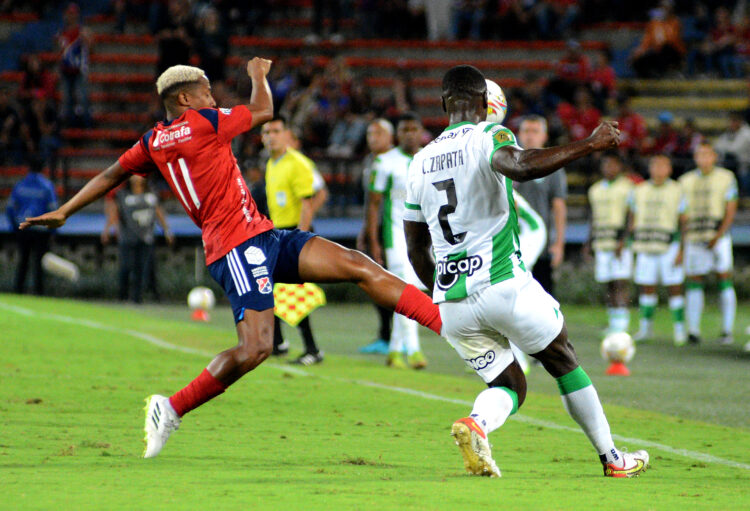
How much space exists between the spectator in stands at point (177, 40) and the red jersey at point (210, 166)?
62.9 ft

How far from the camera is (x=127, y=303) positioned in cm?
→ 2245

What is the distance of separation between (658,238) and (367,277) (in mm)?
9671

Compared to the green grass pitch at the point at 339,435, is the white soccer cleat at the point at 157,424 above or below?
above

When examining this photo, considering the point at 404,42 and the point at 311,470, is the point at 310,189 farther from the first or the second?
the point at 404,42

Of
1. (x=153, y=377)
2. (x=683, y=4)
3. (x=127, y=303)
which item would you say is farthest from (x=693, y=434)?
(x=683, y=4)

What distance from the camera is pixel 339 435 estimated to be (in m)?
7.68

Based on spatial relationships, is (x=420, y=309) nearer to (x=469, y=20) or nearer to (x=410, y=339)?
(x=410, y=339)

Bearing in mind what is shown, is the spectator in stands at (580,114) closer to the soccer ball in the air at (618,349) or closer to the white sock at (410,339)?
the soccer ball in the air at (618,349)

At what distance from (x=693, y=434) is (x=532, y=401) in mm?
1914

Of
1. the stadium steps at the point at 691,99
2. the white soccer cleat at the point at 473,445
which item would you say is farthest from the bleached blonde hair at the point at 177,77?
the stadium steps at the point at 691,99

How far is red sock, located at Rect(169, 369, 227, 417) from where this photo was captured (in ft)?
21.5

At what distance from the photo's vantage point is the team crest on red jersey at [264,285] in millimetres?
6812

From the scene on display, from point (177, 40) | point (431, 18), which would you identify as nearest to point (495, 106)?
point (177, 40)

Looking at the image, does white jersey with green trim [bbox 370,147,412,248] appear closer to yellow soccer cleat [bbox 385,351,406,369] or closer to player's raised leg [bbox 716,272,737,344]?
yellow soccer cleat [bbox 385,351,406,369]
